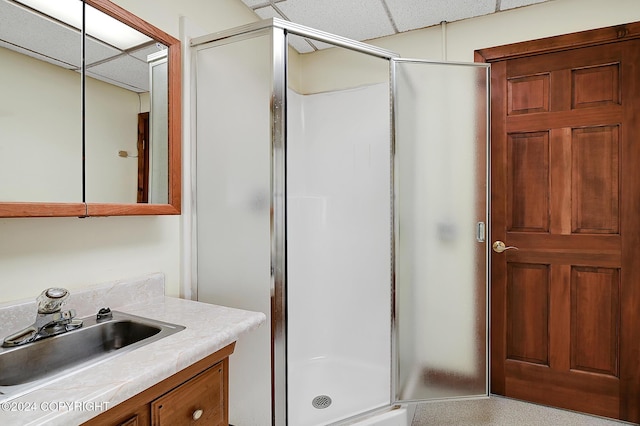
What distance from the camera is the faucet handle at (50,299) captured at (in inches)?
41.7

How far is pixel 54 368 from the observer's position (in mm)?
1091

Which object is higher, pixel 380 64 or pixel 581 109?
pixel 380 64

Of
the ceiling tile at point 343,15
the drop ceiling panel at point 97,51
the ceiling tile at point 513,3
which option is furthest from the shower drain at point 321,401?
the ceiling tile at point 513,3

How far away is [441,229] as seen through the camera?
6.47 ft

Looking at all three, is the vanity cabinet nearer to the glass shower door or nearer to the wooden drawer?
the wooden drawer

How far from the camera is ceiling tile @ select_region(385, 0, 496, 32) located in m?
2.09

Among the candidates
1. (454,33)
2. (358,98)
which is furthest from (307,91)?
(454,33)

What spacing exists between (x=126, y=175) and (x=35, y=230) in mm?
361

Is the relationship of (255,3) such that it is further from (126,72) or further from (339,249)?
(339,249)

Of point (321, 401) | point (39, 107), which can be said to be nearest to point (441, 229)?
point (321, 401)

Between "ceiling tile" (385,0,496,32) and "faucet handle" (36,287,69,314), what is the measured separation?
220 cm

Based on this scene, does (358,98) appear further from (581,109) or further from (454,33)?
(581,109)

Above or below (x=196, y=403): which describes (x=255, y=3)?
above

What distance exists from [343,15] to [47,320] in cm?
222
